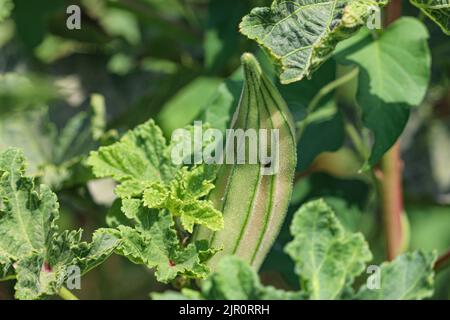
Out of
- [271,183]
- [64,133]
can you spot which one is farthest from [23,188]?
[64,133]

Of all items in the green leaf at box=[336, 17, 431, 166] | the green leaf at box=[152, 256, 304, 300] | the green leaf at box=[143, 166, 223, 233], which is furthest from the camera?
the green leaf at box=[336, 17, 431, 166]

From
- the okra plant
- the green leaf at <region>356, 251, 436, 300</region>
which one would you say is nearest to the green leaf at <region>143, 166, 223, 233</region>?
the okra plant

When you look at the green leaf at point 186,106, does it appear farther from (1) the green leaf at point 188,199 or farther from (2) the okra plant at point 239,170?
(1) the green leaf at point 188,199

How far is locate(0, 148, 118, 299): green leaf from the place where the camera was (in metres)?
1.19

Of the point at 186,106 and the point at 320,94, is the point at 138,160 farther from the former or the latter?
the point at 186,106

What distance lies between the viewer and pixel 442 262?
153 centimetres

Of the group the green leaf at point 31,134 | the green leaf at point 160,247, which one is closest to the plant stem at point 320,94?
the green leaf at point 160,247

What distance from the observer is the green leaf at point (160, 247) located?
121 cm

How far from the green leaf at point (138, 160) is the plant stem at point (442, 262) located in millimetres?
522

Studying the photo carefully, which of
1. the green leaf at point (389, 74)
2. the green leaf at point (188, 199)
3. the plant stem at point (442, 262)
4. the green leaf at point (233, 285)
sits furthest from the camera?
the plant stem at point (442, 262)

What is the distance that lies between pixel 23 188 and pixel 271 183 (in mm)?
361

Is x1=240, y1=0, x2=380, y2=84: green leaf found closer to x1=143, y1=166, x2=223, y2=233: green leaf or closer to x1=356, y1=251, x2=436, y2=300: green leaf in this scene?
x1=143, y1=166, x2=223, y2=233: green leaf

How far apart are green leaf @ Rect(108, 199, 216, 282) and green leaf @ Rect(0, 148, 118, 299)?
4cm

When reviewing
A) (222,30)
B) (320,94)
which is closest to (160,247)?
(320,94)
